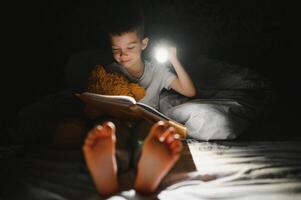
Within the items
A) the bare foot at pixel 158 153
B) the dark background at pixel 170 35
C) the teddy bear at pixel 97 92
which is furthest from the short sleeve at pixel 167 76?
the bare foot at pixel 158 153

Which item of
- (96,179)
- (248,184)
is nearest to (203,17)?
(248,184)

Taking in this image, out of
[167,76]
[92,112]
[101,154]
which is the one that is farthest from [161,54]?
[101,154]

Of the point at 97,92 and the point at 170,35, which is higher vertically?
the point at 170,35

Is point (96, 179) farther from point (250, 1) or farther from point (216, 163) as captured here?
point (250, 1)

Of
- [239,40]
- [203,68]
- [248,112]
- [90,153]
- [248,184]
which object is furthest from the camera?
[239,40]

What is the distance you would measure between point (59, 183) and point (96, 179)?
170 millimetres

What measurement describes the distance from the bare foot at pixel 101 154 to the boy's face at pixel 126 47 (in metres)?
0.67

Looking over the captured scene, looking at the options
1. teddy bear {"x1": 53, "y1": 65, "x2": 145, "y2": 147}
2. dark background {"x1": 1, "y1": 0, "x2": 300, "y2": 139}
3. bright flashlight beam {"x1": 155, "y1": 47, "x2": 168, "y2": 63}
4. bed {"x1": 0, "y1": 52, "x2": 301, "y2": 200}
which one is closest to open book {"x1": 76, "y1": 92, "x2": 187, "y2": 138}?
teddy bear {"x1": 53, "y1": 65, "x2": 145, "y2": 147}

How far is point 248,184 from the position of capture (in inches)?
41.3

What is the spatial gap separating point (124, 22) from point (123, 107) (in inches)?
21.3

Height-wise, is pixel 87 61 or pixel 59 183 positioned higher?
pixel 87 61

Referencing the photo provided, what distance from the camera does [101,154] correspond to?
0.94 meters

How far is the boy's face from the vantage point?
1.55 metres

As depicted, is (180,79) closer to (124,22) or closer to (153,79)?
(153,79)
